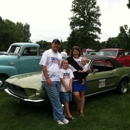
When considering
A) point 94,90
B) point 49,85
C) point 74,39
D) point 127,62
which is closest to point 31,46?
point 94,90

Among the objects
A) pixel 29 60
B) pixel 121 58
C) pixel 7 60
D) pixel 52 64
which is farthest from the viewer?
pixel 121 58

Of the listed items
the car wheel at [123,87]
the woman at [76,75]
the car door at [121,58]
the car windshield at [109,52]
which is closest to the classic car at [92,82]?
the car wheel at [123,87]

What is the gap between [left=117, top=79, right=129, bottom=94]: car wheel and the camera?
19.1 ft

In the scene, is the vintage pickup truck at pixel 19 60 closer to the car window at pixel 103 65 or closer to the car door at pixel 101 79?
the car window at pixel 103 65

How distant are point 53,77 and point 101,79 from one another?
2.00 metres

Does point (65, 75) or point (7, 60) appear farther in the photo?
point (7, 60)

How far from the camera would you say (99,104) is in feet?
16.3

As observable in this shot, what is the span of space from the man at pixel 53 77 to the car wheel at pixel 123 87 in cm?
287

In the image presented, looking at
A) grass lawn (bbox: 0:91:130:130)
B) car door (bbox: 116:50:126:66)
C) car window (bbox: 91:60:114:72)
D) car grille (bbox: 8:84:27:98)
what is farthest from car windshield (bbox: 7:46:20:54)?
car door (bbox: 116:50:126:66)

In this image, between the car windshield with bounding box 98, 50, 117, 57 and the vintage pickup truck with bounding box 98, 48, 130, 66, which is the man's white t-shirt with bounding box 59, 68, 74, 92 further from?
the car windshield with bounding box 98, 50, 117, 57

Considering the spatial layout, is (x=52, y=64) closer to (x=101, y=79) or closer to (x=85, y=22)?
(x=101, y=79)

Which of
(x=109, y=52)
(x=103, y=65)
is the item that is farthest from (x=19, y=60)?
(x=109, y=52)

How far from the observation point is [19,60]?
662 cm

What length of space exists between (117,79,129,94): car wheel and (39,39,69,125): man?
113 inches
